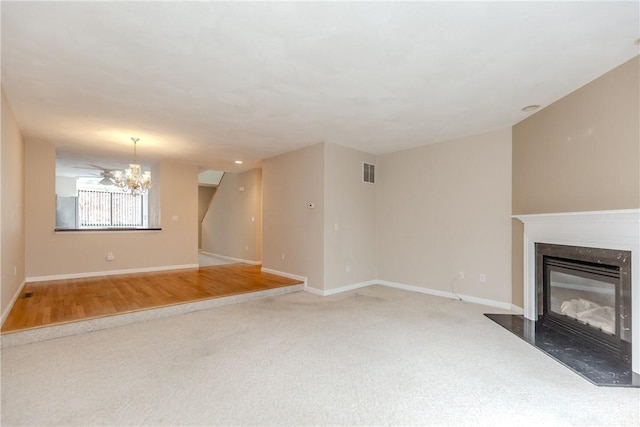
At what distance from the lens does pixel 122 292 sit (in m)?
4.53

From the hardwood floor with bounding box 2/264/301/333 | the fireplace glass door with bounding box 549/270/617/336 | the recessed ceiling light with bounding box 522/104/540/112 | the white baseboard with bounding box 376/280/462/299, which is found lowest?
the white baseboard with bounding box 376/280/462/299

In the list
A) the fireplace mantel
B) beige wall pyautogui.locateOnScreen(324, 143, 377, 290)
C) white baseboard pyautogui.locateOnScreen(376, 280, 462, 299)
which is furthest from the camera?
beige wall pyautogui.locateOnScreen(324, 143, 377, 290)

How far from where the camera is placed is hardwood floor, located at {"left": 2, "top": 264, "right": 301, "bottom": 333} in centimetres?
341

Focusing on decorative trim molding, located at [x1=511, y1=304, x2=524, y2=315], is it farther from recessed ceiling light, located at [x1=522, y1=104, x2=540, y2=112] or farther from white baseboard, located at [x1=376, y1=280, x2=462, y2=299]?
recessed ceiling light, located at [x1=522, y1=104, x2=540, y2=112]

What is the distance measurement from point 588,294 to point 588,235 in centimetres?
66

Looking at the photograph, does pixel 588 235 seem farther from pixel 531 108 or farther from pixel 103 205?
pixel 103 205

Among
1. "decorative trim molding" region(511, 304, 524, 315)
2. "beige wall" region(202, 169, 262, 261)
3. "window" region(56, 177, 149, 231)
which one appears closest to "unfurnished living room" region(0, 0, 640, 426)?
"decorative trim molding" region(511, 304, 524, 315)

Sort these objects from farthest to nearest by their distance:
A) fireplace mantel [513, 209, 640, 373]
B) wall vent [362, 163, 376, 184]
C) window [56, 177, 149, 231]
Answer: window [56, 177, 149, 231], wall vent [362, 163, 376, 184], fireplace mantel [513, 209, 640, 373]

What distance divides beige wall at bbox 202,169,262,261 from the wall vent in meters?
2.91

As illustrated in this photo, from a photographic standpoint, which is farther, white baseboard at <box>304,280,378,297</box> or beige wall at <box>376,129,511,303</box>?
white baseboard at <box>304,280,378,297</box>

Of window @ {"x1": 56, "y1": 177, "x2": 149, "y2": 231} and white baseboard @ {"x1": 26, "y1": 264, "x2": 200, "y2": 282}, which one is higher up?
window @ {"x1": 56, "y1": 177, "x2": 149, "y2": 231}

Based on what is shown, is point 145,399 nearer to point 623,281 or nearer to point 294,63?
point 294,63

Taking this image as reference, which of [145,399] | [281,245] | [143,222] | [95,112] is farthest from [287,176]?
[143,222]

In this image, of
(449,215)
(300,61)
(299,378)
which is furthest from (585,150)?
(299,378)
